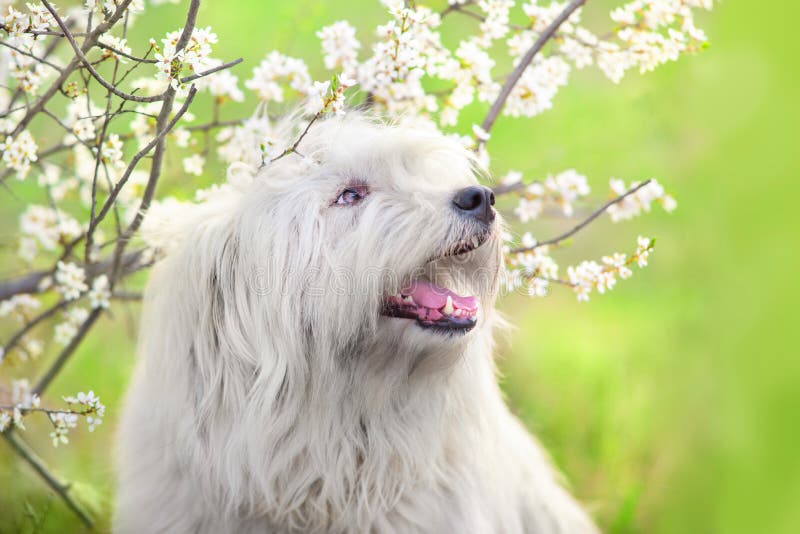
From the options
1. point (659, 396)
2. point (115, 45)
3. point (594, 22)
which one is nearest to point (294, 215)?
point (115, 45)

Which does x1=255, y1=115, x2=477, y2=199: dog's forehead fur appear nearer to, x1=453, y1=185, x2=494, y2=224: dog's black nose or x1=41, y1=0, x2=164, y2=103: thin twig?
x1=453, y1=185, x2=494, y2=224: dog's black nose

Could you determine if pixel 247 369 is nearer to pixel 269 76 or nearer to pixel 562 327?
pixel 269 76

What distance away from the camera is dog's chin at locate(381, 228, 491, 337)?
2521 mm

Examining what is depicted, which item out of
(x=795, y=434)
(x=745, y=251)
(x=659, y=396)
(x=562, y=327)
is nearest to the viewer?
(x=795, y=434)

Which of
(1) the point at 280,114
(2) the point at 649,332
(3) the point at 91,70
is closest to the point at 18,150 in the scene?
(3) the point at 91,70

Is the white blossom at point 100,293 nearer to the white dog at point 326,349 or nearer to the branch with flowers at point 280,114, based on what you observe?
the branch with flowers at point 280,114

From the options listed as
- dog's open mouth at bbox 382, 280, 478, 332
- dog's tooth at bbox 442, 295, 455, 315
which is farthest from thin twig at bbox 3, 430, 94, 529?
dog's tooth at bbox 442, 295, 455, 315

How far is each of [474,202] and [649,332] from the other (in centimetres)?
344

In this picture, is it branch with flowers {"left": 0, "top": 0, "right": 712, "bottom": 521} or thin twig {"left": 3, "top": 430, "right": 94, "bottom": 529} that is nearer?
branch with flowers {"left": 0, "top": 0, "right": 712, "bottom": 521}

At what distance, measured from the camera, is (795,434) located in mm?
3686

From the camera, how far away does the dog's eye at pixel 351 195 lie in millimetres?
2635

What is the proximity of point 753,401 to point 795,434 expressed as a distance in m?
0.23

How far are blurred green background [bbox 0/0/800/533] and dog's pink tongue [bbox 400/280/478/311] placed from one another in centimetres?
58

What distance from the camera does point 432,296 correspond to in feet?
8.50
